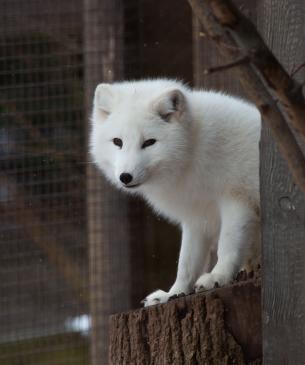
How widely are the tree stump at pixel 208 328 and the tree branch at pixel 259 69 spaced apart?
0.76 metres

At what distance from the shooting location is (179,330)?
1.70m

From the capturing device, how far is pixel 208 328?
65.8 inches

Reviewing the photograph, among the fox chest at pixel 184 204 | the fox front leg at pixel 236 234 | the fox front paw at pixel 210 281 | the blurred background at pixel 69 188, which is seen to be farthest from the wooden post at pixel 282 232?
the blurred background at pixel 69 188

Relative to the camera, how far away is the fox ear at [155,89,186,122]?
2332 millimetres

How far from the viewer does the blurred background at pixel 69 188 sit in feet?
11.8

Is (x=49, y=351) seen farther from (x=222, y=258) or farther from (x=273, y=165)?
(x=273, y=165)

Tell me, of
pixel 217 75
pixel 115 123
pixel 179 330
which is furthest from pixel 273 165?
pixel 217 75

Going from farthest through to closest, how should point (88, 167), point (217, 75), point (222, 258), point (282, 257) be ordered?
point (88, 167) < point (217, 75) < point (222, 258) < point (282, 257)

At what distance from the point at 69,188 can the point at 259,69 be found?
112 inches

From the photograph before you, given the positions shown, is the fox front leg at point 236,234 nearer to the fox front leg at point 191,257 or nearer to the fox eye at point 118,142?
the fox front leg at point 191,257

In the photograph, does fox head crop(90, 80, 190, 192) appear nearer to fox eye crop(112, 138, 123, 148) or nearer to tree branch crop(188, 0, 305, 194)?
fox eye crop(112, 138, 123, 148)

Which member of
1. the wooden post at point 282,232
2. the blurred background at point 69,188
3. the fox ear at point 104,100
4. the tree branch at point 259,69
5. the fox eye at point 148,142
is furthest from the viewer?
the blurred background at point 69,188

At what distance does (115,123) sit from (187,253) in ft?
1.39

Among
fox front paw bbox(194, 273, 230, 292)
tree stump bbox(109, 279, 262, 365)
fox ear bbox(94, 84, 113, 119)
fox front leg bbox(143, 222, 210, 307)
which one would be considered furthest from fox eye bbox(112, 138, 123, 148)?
tree stump bbox(109, 279, 262, 365)
